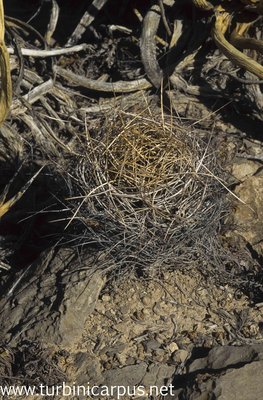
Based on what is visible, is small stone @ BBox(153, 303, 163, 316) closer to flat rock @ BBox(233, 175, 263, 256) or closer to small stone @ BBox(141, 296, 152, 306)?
small stone @ BBox(141, 296, 152, 306)

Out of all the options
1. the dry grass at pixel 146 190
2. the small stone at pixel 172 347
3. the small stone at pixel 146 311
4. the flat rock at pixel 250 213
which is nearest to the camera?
the dry grass at pixel 146 190

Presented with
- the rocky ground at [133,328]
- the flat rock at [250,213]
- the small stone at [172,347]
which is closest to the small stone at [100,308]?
the rocky ground at [133,328]

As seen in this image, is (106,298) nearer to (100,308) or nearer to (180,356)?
(100,308)

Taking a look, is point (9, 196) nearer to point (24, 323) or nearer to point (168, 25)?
point (24, 323)

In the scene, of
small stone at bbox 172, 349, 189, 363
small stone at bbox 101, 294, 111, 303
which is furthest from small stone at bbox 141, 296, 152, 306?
small stone at bbox 172, 349, 189, 363

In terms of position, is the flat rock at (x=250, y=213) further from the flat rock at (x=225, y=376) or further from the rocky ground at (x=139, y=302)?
the flat rock at (x=225, y=376)

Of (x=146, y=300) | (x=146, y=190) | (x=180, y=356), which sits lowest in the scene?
(x=180, y=356)

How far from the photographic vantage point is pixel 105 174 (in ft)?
11.3

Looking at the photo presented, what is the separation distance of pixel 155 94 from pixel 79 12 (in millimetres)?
892

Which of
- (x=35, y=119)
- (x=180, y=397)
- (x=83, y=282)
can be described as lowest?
(x=180, y=397)

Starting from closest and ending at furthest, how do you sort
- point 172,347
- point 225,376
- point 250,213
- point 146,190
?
1. point 225,376
2. point 146,190
3. point 172,347
4. point 250,213

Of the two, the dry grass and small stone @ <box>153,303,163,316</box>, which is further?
small stone @ <box>153,303,163,316</box>

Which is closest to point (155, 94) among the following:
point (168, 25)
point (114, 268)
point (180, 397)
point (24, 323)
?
point (168, 25)

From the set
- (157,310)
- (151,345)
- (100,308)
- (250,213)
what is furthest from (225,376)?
(250,213)
